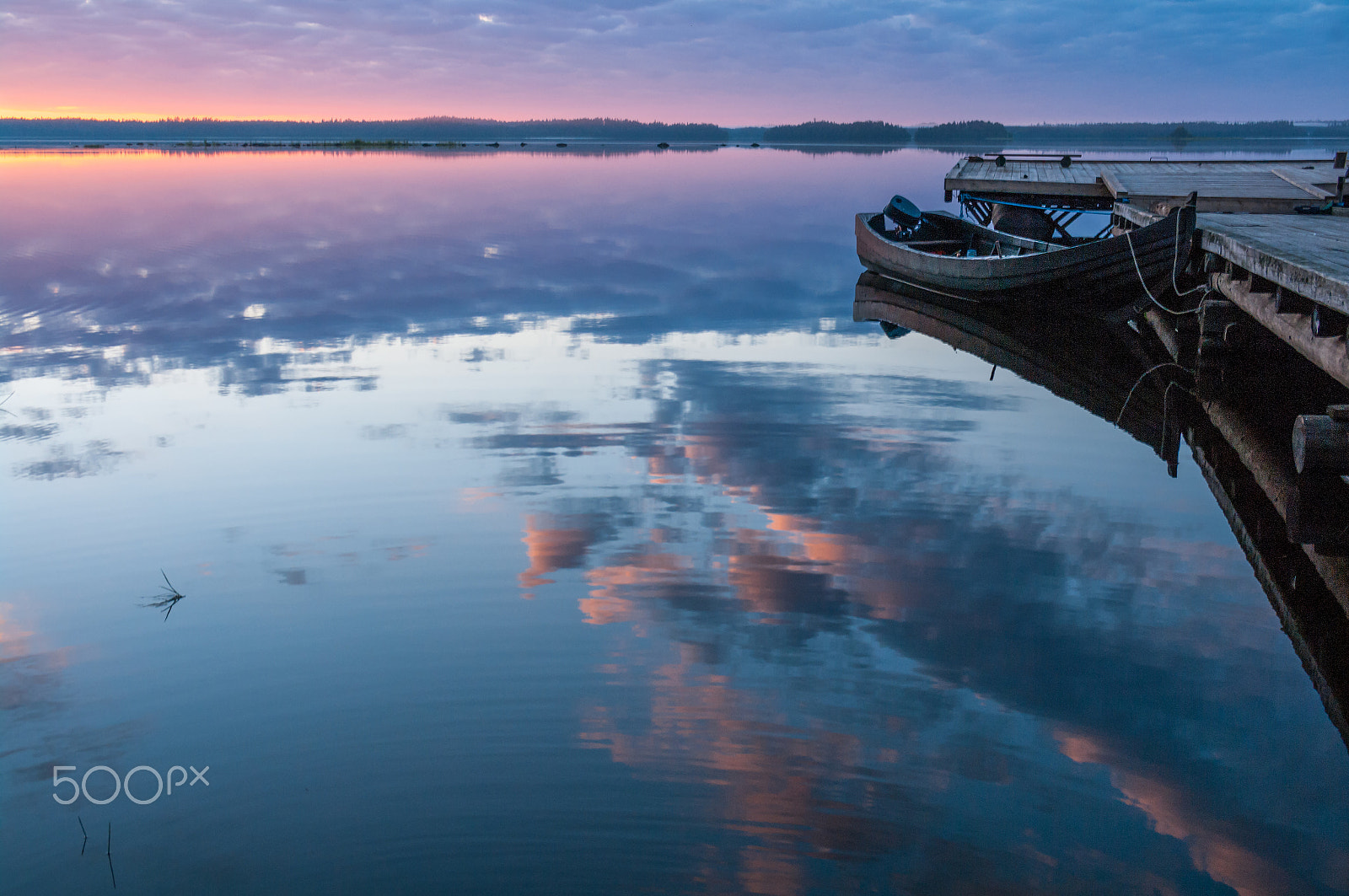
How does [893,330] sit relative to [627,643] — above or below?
above

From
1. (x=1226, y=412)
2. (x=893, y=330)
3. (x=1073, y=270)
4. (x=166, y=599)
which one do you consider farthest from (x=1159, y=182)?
(x=166, y=599)

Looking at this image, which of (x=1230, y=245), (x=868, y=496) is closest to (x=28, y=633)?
(x=868, y=496)

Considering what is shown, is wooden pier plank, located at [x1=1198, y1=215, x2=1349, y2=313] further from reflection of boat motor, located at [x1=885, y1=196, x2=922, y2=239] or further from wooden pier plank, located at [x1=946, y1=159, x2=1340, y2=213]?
reflection of boat motor, located at [x1=885, y1=196, x2=922, y2=239]

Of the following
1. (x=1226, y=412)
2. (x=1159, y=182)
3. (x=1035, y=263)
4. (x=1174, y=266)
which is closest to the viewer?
(x=1226, y=412)

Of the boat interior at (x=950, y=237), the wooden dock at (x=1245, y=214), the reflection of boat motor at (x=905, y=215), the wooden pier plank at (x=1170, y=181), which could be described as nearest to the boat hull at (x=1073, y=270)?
the boat interior at (x=950, y=237)

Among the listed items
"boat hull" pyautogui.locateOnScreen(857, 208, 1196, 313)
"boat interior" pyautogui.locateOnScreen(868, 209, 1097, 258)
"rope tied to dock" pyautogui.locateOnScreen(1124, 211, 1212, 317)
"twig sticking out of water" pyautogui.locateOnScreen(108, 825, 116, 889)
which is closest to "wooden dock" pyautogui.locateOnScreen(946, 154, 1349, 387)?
"rope tied to dock" pyautogui.locateOnScreen(1124, 211, 1212, 317)

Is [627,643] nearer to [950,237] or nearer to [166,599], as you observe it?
[166,599]

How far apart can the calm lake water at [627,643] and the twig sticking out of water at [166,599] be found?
0.09 metres

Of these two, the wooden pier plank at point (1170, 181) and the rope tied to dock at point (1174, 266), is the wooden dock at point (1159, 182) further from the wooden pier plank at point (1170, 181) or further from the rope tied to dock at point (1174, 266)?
the rope tied to dock at point (1174, 266)

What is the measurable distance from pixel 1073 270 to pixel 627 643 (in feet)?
37.4

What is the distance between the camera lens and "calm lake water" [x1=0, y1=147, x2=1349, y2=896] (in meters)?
3.87

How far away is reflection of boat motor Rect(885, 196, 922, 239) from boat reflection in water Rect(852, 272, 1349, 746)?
9.73 feet

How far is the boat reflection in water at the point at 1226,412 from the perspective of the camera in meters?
5.97

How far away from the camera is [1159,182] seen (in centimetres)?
1862
